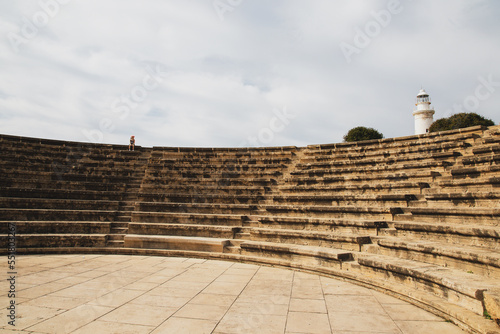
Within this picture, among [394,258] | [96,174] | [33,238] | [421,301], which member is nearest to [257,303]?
[421,301]

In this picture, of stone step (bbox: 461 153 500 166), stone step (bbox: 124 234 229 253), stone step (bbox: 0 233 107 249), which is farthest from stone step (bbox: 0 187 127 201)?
stone step (bbox: 461 153 500 166)

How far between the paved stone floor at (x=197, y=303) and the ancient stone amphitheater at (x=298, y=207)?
0.53m

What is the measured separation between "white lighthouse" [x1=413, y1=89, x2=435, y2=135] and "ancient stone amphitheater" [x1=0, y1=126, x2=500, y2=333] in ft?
134

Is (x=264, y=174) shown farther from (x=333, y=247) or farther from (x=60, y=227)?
(x=60, y=227)

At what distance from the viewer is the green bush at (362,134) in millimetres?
→ 24953

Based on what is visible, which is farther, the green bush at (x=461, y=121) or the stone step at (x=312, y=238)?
the green bush at (x=461, y=121)

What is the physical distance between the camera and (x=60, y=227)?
→ 29.4 feet

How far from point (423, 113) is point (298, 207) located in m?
45.6

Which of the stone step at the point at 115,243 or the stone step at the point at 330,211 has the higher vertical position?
the stone step at the point at 330,211

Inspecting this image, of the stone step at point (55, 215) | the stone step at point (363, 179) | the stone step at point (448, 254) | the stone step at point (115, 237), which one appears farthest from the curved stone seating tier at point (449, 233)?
the stone step at point (55, 215)

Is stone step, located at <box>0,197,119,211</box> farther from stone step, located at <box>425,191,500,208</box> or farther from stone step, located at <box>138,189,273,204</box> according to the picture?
stone step, located at <box>425,191,500,208</box>

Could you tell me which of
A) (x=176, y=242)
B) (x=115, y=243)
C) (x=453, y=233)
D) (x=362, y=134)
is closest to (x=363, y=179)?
(x=453, y=233)

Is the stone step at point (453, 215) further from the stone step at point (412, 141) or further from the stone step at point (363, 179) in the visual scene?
the stone step at point (412, 141)

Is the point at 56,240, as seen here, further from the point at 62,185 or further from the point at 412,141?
the point at 412,141
